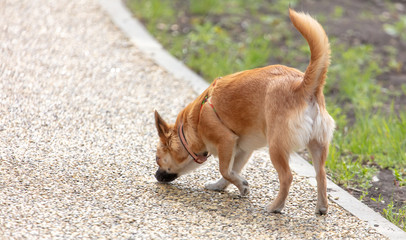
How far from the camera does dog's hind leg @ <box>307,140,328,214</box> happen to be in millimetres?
3668

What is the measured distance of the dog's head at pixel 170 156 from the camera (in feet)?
13.5

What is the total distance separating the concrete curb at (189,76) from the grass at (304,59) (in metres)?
0.13

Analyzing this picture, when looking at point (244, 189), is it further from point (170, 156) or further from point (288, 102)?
point (288, 102)

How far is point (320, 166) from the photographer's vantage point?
3.71 meters

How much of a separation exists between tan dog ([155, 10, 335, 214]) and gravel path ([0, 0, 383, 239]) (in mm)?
209

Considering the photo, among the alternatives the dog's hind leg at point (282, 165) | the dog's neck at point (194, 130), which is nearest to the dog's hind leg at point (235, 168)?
the dog's neck at point (194, 130)

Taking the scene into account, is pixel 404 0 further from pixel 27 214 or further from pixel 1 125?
pixel 27 214

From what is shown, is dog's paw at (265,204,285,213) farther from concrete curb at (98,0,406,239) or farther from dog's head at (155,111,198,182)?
dog's head at (155,111,198,182)

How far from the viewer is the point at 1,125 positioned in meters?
4.73

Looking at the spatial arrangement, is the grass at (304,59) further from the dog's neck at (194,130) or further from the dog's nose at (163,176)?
the dog's nose at (163,176)

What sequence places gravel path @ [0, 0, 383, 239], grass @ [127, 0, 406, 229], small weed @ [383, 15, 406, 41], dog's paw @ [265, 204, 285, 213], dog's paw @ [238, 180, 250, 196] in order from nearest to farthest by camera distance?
gravel path @ [0, 0, 383, 239]
dog's paw @ [265, 204, 285, 213]
dog's paw @ [238, 180, 250, 196]
grass @ [127, 0, 406, 229]
small weed @ [383, 15, 406, 41]

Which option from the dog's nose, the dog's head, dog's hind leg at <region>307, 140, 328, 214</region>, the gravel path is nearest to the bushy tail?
dog's hind leg at <region>307, 140, 328, 214</region>

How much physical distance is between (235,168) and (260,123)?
1.84ft

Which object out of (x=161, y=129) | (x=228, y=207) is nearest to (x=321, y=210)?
(x=228, y=207)
